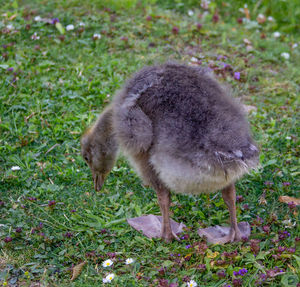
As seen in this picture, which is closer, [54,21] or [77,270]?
[77,270]

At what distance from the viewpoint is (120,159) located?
5180 mm

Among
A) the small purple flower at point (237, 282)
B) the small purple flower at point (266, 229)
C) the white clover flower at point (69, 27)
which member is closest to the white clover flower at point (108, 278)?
the small purple flower at point (237, 282)

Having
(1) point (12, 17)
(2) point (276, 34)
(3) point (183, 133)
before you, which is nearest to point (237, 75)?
(2) point (276, 34)

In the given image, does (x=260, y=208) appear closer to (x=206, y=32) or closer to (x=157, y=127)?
(x=157, y=127)

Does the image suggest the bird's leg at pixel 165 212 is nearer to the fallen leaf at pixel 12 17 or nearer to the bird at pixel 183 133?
the bird at pixel 183 133

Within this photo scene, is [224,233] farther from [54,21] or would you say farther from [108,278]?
[54,21]

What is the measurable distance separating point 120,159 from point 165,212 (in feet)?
4.45

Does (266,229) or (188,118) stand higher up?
(188,118)

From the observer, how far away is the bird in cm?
343

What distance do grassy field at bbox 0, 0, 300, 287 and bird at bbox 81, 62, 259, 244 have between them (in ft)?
1.04

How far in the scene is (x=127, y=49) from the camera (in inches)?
272

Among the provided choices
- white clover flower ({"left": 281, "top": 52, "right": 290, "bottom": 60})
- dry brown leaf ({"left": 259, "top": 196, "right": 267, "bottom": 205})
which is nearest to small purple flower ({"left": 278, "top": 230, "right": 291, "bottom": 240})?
dry brown leaf ({"left": 259, "top": 196, "right": 267, "bottom": 205})

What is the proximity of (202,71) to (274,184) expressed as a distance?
1.34 m

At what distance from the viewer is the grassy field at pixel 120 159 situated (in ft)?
12.1
